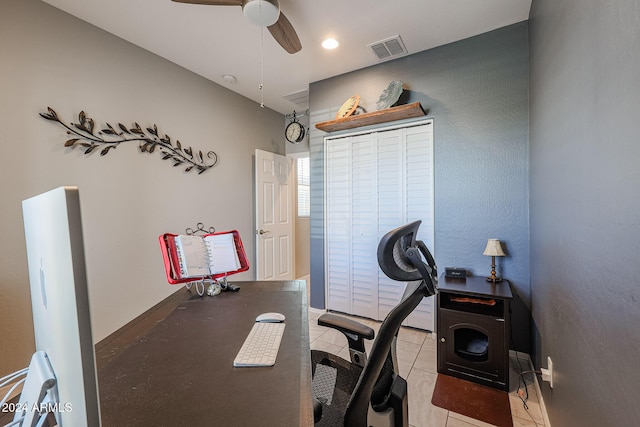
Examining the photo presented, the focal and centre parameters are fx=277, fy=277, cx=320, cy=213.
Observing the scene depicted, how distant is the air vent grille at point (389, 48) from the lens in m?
2.57

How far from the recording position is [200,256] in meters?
1.54

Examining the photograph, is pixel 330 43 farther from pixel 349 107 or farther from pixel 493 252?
pixel 493 252

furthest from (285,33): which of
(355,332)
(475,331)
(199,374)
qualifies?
(475,331)

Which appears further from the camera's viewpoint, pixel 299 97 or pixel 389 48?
pixel 299 97

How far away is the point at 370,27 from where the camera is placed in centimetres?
239

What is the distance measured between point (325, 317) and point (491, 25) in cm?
276

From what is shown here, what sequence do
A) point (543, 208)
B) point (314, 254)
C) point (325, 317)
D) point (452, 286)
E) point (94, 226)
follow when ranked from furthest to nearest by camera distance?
point (314, 254) → point (94, 226) → point (452, 286) → point (543, 208) → point (325, 317)

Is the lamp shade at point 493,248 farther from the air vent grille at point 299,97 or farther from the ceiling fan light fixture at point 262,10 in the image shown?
the air vent grille at point 299,97

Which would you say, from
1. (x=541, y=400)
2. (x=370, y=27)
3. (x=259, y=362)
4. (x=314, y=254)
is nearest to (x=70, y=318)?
(x=259, y=362)

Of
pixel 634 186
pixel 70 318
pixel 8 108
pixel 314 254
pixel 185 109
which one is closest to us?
pixel 70 318

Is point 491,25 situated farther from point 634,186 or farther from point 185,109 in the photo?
point 185,109

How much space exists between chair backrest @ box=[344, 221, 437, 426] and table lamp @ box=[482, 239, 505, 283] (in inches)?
66.9

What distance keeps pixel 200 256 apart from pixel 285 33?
174 cm

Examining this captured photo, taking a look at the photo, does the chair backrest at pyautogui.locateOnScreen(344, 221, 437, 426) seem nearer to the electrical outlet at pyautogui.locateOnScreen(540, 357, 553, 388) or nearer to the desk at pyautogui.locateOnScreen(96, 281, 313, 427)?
the desk at pyautogui.locateOnScreen(96, 281, 313, 427)
